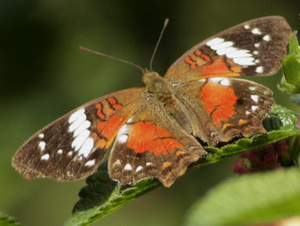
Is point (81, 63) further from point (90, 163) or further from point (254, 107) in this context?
point (254, 107)

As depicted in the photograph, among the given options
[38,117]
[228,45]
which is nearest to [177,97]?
[228,45]

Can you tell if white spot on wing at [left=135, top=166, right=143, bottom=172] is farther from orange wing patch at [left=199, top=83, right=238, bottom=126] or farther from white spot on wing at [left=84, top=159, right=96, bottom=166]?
orange wing patch at [left=199, top=83, right=238, bottom=126]

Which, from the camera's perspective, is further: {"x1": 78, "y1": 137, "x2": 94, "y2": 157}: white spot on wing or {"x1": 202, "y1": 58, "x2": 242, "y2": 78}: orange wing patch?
{"x1": 202, "y1": 58, "x2": 242, "y2": 78}: orange wing patch

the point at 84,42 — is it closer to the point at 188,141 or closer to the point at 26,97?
the point at 26,97

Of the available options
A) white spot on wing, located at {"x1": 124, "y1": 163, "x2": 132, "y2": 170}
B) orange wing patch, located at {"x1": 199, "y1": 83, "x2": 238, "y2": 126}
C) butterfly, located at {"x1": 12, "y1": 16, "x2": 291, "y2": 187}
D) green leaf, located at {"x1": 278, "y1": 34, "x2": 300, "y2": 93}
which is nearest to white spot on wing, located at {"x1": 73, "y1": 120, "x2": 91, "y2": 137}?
butterfly, located at {"x1": 12, "y1": 16, "x2": 291, "y2": 187}

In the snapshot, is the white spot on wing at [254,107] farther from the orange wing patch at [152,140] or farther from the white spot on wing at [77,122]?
the white spot on wing at [77,122]
